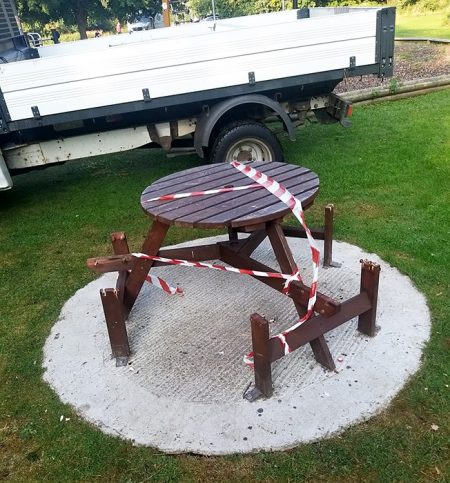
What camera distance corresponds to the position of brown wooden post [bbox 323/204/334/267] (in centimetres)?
363

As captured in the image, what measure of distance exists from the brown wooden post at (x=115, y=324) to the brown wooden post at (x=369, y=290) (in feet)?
4.78

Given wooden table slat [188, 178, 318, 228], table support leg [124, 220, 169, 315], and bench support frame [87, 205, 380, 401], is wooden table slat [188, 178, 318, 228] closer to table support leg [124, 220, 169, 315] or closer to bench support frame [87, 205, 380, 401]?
bench support frame [87, 205, 380, 401]

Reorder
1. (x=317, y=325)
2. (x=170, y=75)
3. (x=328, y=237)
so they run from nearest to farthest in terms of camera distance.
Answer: (x=317, y=325) < (x=328, y=237) < (x=170, y=75)

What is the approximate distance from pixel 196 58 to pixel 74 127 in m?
1.57

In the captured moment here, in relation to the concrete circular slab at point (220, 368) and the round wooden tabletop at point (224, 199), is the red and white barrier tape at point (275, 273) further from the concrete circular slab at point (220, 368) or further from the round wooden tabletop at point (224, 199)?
the concrete circular slab at point (220, 368)

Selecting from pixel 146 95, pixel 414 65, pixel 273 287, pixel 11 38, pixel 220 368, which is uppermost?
pixel 11 38

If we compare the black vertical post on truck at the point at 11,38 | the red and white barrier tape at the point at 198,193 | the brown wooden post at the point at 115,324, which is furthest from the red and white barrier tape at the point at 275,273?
the black vertical post on truck at the point at 11,38

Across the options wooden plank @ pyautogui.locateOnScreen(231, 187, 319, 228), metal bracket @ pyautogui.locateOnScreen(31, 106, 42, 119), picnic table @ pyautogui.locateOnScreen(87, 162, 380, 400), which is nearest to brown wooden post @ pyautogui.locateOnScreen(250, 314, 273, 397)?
picnic table @ pyautogui.locateOnScreen(87, 162, 380, 400)

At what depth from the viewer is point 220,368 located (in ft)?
9.55

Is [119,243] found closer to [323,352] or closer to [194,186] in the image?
[194,186]

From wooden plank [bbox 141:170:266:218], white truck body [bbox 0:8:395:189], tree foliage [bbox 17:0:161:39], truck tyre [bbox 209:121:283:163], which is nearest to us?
wooden plank [bbox 141:170:266:218]

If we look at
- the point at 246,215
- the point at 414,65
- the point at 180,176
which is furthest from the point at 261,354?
the point at 414,65

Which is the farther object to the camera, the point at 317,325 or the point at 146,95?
the point at 146,95

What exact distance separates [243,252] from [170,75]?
2461 millimetres
